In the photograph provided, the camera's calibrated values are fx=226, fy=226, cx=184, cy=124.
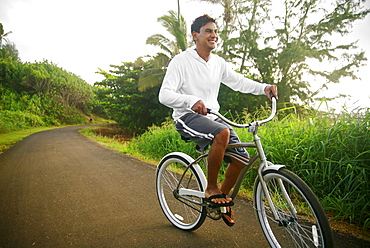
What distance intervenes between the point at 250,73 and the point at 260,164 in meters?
16.7

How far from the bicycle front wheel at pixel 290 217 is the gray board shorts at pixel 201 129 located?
0.33 m

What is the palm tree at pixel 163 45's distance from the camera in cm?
1456

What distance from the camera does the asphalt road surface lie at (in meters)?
2.00

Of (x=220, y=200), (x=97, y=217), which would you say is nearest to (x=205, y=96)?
(x=220, y=200)

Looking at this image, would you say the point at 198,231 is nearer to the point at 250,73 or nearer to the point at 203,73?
the point at 203,73

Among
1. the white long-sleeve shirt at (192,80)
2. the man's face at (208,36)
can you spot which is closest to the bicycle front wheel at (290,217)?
the white long-sleeve shirt at (192,80)

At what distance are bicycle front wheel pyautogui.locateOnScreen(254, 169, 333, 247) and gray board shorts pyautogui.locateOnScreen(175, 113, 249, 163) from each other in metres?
0.33

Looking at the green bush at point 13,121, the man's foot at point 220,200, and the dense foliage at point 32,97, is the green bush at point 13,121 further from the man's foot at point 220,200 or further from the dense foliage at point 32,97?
the man's foot at point 220,200

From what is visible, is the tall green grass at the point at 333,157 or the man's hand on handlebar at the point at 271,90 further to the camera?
the tall green grass at the point at 333,157

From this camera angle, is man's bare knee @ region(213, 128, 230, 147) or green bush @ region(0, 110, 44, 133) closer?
man's bare knee @ region(213, 128, 230, 147)

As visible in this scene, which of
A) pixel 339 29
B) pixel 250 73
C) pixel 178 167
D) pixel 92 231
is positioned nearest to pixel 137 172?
pixel 178 167

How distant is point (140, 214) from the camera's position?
2.54 meters

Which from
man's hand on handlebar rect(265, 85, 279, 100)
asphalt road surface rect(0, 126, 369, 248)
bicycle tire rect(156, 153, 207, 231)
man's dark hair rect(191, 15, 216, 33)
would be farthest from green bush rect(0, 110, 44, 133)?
man's hand on handlebar rect(265, 85, 279, 100)

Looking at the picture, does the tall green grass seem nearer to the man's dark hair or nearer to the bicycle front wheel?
the bicycle front wheel
